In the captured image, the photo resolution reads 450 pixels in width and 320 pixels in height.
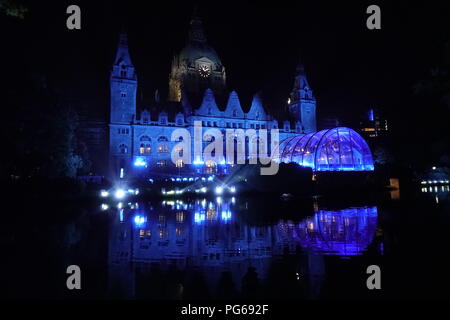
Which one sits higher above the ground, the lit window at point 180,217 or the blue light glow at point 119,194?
the blue light glow at point 119,194

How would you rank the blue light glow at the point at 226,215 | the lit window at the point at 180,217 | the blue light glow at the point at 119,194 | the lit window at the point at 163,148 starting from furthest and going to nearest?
the lit window at the point at 163,148 < the blue light glow at the point at 119,194 < the blue light glow at the point at 226,215 < the lit window at the point at 180,217

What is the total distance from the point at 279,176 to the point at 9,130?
2582cm

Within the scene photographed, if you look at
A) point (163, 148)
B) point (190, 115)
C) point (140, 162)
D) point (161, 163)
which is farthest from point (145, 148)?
point (190, 115)

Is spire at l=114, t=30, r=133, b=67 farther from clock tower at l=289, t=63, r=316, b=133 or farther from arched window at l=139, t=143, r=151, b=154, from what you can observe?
clock tower at l=289, t=63, r=316, b=133

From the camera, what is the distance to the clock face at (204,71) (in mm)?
83287

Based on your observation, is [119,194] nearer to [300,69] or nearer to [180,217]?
[180,217]

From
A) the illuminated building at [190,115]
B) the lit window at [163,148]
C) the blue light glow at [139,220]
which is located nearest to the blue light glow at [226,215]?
the blue light glow at [139,220]

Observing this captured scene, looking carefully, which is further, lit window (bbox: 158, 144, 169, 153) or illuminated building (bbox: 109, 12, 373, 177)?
lit window (bbox: 158, 144, 169, 153)

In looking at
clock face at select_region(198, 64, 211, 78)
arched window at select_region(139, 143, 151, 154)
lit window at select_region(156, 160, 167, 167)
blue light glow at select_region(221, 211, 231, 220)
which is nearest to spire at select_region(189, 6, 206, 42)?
clock face at select_region(198, 64, 211, 78)

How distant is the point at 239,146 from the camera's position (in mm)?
71125

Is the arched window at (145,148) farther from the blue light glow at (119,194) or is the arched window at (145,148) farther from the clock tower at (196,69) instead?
the blue light glow at (119,194)

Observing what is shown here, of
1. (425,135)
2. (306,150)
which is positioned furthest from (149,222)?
(306,150)

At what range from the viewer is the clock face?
83.3m
